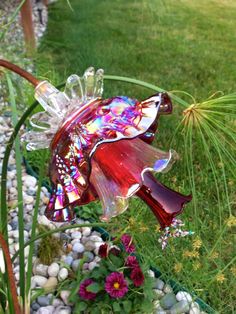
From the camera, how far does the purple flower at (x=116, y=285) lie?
1413mm

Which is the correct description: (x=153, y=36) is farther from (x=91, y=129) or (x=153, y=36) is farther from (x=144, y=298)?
(x=91, y=129)

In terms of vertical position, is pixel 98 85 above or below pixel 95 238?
above

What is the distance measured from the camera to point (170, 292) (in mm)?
1565

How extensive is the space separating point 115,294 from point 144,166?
0.83m

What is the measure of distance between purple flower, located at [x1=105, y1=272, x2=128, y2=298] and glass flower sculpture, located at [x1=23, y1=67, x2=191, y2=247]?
78 centimetres

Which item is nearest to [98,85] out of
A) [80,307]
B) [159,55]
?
[80,307]

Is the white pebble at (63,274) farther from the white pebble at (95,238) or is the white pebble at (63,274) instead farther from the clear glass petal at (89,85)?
the clear glass petal at (89,85)

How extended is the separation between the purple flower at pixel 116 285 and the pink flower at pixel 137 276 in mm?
36

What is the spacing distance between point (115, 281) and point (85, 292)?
11cm

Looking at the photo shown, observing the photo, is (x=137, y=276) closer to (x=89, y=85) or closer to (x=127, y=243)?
(x=127, y=243)

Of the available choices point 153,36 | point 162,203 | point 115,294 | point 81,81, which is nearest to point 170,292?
point 115,294

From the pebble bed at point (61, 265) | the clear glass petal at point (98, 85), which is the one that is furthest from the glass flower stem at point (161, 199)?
the pebble bed at point (61, 265)

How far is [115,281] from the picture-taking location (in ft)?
4.68

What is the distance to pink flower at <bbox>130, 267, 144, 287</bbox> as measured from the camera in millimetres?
1452
